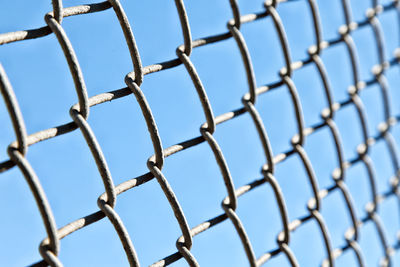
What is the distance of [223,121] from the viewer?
1334 millimetres

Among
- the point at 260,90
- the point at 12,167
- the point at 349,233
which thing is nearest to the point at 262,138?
the point at 260,90

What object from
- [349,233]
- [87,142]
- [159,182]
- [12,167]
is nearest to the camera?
[12,167]

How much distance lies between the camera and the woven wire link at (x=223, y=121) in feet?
3.04

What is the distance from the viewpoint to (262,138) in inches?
54.7

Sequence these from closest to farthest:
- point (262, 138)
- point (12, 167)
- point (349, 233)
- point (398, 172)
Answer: point (12, 167) → point (262, 138) → point (349, 233) → point (398, 172)

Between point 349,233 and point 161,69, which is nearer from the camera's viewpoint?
point 161,69

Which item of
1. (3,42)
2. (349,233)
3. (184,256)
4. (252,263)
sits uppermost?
(3,42)

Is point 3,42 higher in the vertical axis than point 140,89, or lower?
higher

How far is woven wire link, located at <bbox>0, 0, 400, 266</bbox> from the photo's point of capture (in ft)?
3.04

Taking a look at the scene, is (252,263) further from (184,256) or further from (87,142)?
(87,142)

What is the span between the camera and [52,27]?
989mm

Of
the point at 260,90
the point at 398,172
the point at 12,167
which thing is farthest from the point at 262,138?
the point at 398,172

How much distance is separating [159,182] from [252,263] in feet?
1.03

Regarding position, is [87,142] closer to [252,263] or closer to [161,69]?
[161,69]
